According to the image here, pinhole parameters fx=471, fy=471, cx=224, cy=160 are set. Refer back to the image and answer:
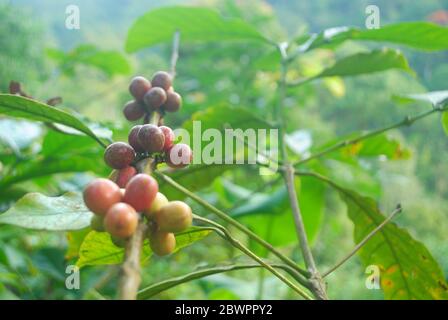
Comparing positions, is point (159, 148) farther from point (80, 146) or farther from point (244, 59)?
point (244, 59)

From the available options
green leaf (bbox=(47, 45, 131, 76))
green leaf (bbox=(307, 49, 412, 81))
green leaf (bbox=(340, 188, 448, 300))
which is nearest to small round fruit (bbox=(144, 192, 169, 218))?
green leaf (bbox=(340, 188, 448, 300))

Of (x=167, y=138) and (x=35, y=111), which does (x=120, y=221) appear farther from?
(x=35, y=111)

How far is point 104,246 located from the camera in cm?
46

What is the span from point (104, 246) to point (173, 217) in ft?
0.64

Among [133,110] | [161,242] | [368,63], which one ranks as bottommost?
[161,242]

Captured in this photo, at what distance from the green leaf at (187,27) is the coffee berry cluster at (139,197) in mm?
577

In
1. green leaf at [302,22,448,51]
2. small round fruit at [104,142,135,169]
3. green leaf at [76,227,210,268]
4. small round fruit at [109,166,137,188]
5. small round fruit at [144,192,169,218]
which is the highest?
green leaf at [302,22,448,51]

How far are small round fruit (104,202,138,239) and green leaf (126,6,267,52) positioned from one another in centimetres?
68

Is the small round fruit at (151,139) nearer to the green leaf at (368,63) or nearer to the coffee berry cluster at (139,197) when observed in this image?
the coffee berry cluster at (139,197)

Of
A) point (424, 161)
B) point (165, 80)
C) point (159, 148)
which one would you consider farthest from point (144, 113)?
point (424, 161)

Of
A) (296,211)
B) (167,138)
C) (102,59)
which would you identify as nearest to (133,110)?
(167,138)

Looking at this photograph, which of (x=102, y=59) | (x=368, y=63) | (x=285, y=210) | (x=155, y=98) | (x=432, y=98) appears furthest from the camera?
(x=102, y=59)

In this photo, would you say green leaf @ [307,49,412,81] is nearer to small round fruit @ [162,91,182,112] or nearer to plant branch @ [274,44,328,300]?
plant branch @ [274,44,328,300]

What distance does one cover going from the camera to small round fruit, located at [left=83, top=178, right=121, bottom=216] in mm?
285
